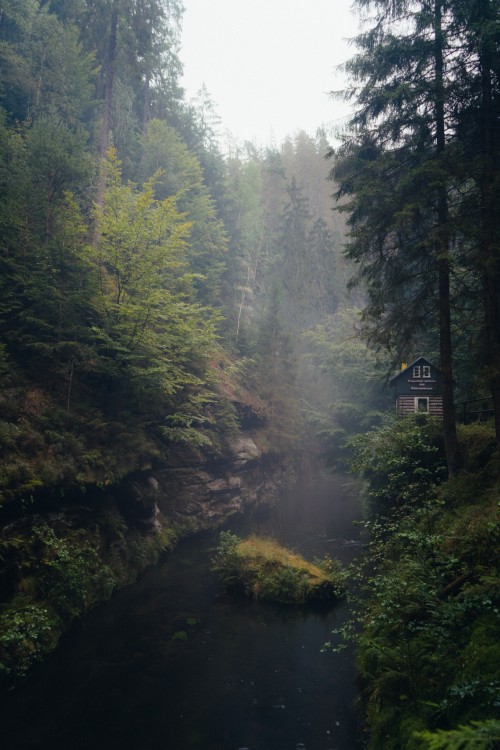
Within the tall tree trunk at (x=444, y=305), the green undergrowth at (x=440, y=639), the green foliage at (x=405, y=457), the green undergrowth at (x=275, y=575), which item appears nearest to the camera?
the green undergrowth at (x=440, y=639)

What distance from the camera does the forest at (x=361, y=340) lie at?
24.8ft

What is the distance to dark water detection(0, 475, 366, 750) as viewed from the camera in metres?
8.27

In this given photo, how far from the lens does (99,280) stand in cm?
1800

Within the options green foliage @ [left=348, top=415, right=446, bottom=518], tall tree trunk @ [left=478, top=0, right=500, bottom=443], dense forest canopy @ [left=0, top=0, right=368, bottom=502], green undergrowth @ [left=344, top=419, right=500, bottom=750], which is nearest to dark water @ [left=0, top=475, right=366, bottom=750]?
green undergrowth @ [left=344, top=419, right=500, bottom=750]

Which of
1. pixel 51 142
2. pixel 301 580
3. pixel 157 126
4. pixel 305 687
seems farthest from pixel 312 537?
pixel 157 126

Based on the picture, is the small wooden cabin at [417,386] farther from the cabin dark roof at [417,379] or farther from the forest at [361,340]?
the forest at [361,340]

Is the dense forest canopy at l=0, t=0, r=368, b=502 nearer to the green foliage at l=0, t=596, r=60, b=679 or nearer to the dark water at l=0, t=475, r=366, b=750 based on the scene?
the green foliage at l=0, t=596, r=60, b=679

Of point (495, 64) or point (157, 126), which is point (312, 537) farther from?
point (157, 126)

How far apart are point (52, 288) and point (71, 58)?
24.0 m

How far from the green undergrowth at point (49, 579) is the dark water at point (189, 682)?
0.49 metres

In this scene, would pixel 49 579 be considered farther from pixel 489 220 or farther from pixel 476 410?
pixel 476 410

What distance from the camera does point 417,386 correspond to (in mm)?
28219

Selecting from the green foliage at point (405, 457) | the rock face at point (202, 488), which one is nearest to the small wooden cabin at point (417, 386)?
the green foliage at point (405, 457)

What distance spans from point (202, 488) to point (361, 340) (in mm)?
15084
